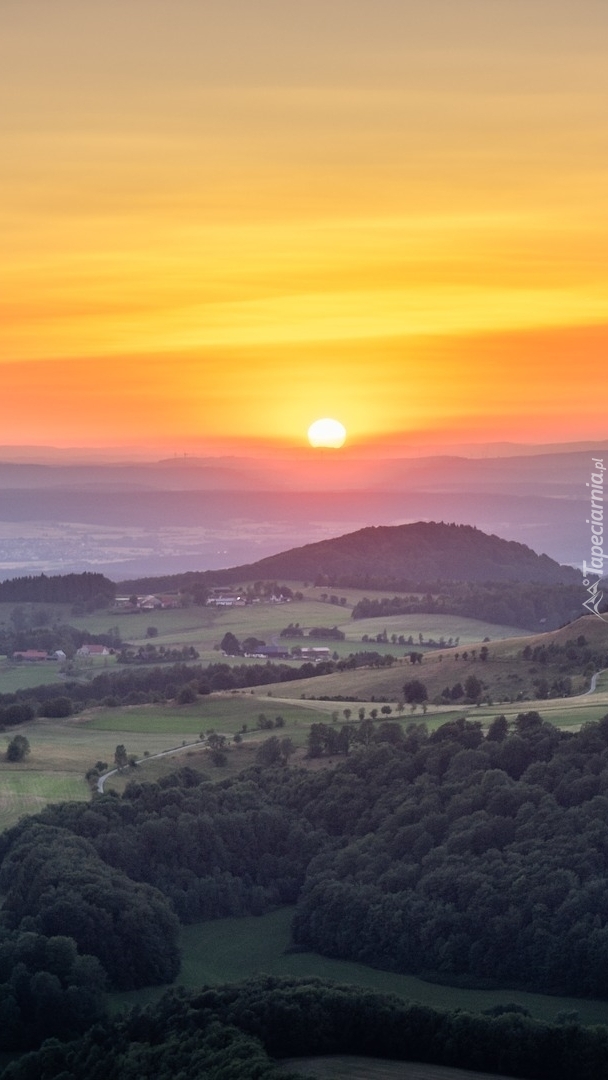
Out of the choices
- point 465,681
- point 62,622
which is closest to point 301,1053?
point 465,681

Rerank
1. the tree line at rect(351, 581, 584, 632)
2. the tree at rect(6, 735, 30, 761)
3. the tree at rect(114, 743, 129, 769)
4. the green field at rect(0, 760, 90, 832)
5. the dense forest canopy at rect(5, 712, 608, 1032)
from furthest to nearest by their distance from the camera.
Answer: the tree line at rect(351, 581, 584, 632) → the tree at rect(6, 735, 30, 761) → the tree at rect(114, 743, 129, 769) → the green field at rect(0, 760, 90, 832) → the dense forest canopy at rect(5, 712, 608, 1032)

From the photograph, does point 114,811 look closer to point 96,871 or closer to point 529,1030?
point 96,871

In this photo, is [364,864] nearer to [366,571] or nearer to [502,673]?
[502,673]

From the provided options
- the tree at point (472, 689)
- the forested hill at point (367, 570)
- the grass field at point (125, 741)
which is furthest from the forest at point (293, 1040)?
the forested hill at point (367, 570)

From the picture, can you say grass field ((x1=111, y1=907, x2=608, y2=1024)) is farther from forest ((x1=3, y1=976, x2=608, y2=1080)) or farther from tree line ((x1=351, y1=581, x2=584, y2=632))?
tree line ((x1=351, y1=581, x2=584, y2=632))

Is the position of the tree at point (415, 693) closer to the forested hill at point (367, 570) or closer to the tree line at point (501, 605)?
the tree line at point (501, 605)

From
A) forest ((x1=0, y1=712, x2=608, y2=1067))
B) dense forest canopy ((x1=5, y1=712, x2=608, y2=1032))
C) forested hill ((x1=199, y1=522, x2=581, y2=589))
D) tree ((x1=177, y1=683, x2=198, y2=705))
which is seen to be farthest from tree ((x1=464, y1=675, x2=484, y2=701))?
forested hill ((x1=199, y1=522, x2=581, y2=589))
